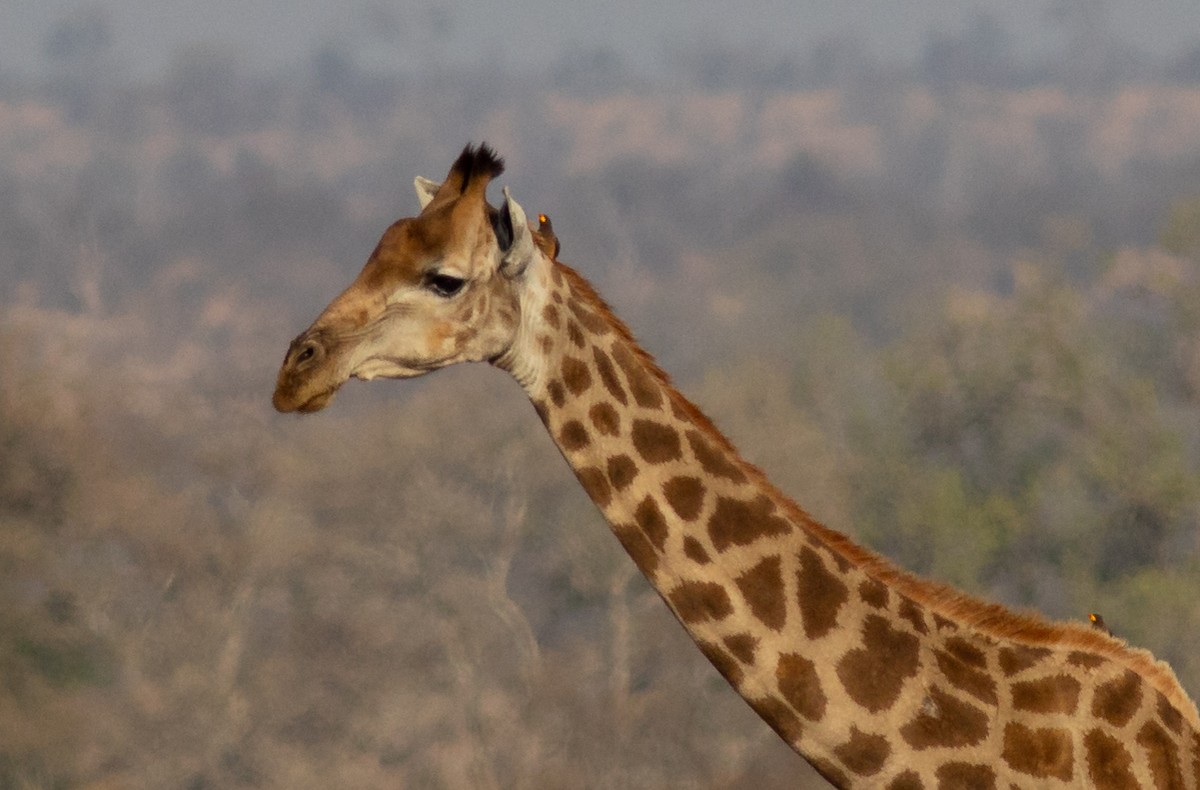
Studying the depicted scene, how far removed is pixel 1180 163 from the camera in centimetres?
12606

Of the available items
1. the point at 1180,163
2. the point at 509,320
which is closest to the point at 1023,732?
the point at 509,320

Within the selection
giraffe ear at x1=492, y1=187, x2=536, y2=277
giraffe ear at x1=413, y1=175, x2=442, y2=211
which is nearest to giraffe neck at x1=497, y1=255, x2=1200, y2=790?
giraffe ear at x1=492, y1=187, x2=536, y2=277

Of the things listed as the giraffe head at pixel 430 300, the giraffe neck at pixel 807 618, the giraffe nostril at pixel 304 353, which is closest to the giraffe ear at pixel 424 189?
the giraffe head at pixel 430 300

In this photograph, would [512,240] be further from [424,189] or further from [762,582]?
[762,582]

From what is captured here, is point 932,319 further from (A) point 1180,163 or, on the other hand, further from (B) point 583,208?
(A) point 1180,163

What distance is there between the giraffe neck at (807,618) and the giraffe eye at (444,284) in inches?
12.6

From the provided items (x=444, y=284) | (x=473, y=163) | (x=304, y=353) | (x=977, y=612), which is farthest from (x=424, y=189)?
(x=977, y=612)

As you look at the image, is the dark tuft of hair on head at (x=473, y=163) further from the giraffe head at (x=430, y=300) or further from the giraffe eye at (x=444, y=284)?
the giraffe eye at (x=444, y=284)

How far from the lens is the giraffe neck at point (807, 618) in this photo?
24.0 feet

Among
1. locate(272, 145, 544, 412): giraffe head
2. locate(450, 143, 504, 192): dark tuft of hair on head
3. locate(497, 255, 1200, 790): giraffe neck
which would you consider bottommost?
locate(497, 255, 1200, 790): giraffe neck

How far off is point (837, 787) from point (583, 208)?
103799 millimetres

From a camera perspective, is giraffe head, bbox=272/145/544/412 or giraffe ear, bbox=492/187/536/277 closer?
giraffe head, bbox=272/145/544/412

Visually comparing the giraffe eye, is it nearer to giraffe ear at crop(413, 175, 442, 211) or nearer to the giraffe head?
the giraffe head

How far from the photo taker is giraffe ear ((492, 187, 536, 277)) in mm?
7320
